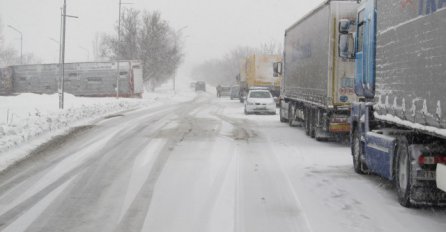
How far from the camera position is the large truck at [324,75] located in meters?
17.2

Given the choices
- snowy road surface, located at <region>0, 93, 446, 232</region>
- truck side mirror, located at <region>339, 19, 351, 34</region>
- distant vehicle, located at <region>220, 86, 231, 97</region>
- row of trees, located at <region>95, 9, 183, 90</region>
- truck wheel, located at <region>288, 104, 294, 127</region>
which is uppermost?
row of trees, located at <region>95, 9, 183, 90</region>

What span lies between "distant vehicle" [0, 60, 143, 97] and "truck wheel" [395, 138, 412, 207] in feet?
145

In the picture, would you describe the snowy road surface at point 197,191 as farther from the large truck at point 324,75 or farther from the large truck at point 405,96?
the large truck at point 324,75

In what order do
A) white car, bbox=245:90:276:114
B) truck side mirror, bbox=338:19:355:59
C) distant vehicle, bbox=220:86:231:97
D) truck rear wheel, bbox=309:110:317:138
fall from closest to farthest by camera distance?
truck side mirror, bbox=338:19:355:59, truck rear wheel, bbox=309:110:317:138, white car, bbox=245:90:276:114, distant vehicle, bbox=220:86:231:97

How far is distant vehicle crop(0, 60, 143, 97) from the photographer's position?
174 ft

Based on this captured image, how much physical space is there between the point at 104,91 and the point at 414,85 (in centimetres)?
4820

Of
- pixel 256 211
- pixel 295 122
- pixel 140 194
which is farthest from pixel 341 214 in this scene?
pixel 295 122

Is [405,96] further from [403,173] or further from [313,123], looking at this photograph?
[313,123]

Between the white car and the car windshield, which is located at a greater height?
the car windshield

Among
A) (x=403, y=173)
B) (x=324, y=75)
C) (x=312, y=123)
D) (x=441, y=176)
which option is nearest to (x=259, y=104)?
(x=312, y=123)

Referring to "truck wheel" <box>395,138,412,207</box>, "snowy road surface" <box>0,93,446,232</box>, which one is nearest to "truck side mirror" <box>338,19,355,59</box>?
"snowy road surface" <box>0,93,446,232</box>

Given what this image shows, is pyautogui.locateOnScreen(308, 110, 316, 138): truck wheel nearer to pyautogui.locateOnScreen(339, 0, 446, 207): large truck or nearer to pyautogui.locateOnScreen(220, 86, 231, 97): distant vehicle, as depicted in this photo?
pyautogui.locateOnScreen(339, 0, 446, 207): large truck

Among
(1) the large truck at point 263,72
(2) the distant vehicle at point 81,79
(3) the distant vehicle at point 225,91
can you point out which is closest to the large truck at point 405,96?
(1) the large truck at point 263,72

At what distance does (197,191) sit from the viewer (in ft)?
32.2
